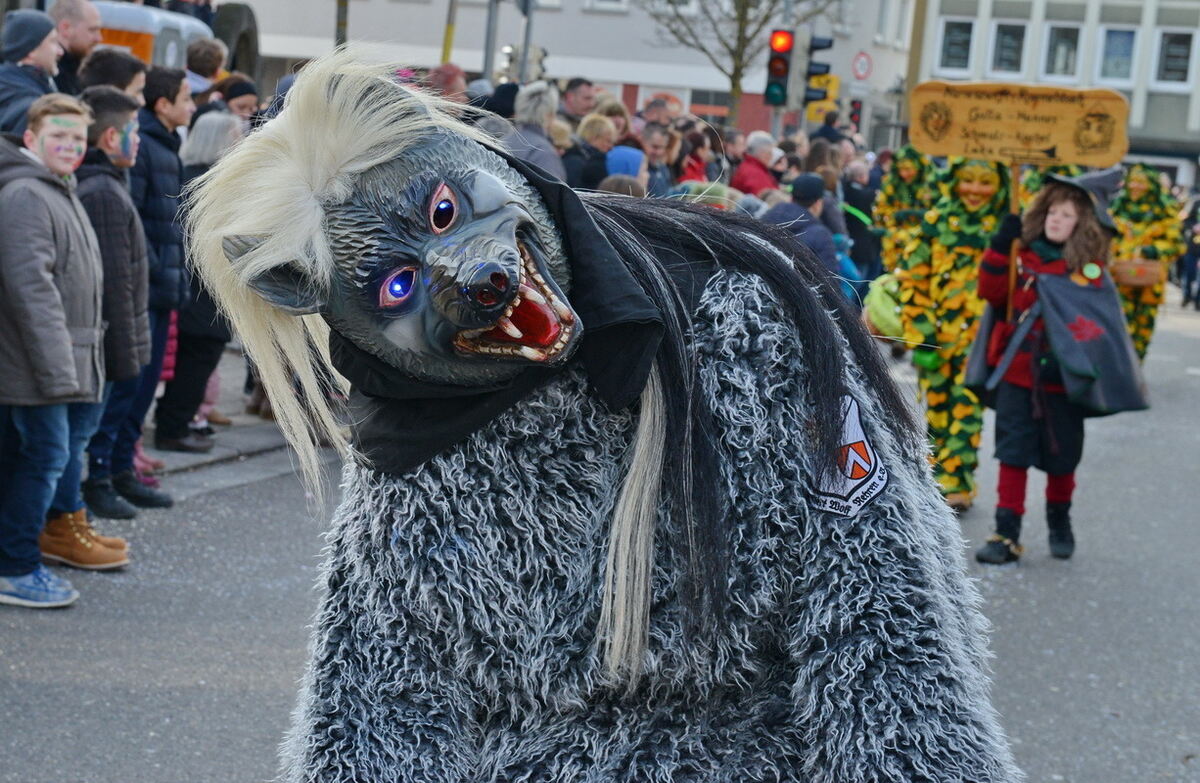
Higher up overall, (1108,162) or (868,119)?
(868,119)

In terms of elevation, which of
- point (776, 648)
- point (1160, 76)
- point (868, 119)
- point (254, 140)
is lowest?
point (776, 648)

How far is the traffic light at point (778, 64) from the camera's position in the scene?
1683cm

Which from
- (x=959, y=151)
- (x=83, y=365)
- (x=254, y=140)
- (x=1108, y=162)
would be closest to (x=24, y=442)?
(x=83, y=365)

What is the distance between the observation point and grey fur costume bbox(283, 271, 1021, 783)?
5.71 feet

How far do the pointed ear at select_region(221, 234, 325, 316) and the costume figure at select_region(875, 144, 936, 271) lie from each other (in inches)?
331

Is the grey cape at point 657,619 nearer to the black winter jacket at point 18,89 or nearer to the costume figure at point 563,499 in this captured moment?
the costume figure at point 563,499

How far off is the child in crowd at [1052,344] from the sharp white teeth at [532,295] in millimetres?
5256

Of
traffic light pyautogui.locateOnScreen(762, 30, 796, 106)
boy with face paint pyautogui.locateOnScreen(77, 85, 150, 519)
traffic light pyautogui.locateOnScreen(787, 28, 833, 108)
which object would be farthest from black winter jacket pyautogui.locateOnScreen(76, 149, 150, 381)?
traffic light pyautogui.locateOnScreen(787, 28, 833, 108)

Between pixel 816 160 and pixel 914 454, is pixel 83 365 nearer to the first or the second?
pixel 914 454

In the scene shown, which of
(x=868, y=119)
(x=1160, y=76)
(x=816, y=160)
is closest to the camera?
(x=816, y=160)

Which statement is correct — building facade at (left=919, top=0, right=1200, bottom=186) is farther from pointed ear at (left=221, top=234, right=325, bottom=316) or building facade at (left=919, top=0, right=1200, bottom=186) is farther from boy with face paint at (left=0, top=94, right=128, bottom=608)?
pointed ear at (left=221, top=234, right=325, bottom=316)

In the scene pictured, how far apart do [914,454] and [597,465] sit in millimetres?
416

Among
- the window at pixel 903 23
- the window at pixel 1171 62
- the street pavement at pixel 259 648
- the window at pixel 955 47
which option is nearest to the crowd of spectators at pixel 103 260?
the street pavement at pixel 259 648

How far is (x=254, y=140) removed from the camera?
1772mm
